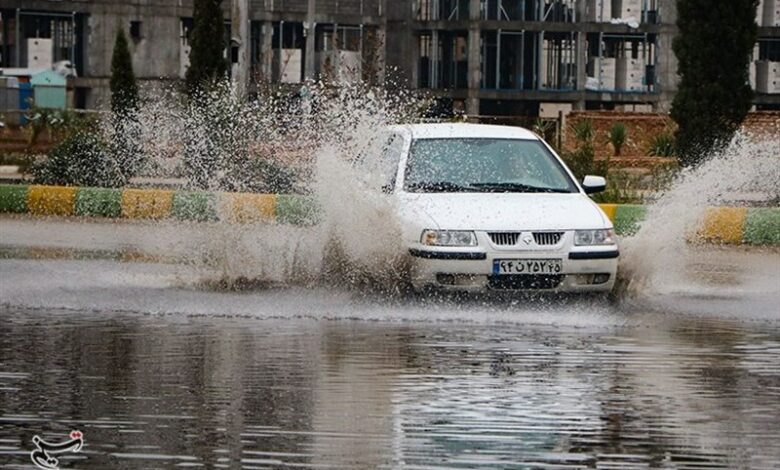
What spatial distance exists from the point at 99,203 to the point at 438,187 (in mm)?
12151

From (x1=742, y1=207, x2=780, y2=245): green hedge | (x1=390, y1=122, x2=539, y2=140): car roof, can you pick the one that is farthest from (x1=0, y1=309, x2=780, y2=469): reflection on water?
(x1=742, y1=207, x2=780, y2=245): green hedge

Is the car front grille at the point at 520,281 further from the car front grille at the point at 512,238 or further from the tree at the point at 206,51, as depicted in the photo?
the tree at the point at 206,51

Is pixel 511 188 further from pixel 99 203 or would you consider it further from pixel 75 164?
pixel 75 164

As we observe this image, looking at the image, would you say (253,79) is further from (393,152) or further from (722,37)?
(393,152)

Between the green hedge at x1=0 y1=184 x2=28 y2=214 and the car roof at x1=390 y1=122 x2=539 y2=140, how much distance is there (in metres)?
11.5

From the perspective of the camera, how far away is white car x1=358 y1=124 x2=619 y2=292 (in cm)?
1566

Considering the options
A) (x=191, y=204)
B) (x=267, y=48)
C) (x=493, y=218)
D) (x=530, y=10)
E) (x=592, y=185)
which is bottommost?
(x=191, y=204)

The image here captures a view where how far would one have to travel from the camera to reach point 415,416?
1010cm

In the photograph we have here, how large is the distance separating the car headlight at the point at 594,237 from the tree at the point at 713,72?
20225mm

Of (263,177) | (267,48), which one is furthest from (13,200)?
(267,48)

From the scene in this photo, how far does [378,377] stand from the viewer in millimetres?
11641

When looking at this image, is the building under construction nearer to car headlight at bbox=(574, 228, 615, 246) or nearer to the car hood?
the car hood

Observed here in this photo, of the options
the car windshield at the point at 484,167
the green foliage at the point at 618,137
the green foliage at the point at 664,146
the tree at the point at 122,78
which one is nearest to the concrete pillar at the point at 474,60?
the tree at the point at 122,78

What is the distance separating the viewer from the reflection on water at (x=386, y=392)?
29.6ft
